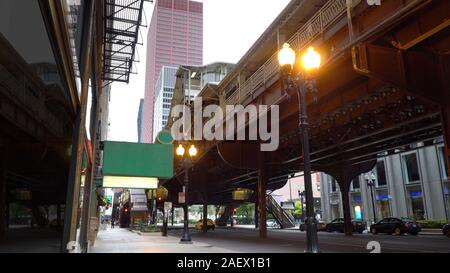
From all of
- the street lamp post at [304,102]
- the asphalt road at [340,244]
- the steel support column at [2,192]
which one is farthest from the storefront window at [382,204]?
the steel support column at [2,192]

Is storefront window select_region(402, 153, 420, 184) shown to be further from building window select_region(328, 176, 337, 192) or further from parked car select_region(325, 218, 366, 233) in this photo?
parked car select_region(325, 218, 366, 233)

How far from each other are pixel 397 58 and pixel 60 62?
39.3 feet

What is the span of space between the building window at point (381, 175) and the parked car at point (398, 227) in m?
22.9

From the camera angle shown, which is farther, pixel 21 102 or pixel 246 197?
pixel 246 197

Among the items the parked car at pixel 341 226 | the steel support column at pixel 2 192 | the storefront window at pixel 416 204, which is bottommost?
the parked car at pixel 341 226

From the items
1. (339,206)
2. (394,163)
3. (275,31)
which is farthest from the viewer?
(339,206)

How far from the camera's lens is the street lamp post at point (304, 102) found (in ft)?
29.1

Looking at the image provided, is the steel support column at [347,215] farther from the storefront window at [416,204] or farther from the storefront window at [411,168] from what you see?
the storefront window at [411,168]

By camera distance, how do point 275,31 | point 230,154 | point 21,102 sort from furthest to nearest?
point 230,154
point 275,31
point 21,102

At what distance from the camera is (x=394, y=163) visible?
53000 millimetres
